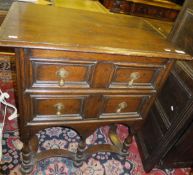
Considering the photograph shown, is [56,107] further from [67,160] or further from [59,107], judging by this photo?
[67,160]

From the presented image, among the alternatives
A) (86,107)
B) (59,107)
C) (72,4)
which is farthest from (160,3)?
(59,107)

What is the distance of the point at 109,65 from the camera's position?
3.23 ft

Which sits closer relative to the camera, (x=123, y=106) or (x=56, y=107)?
(x=56, y=107)

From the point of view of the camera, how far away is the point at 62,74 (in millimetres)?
938

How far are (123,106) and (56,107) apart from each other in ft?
1.32

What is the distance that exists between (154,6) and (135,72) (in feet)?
10.2

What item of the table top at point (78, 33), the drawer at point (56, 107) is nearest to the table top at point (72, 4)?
the table top at point (78, 33)

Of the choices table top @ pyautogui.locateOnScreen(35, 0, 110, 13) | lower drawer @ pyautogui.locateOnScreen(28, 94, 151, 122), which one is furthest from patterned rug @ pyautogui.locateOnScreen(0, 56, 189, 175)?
table top @ pyautogui.locateOnScreen(35, 0, 110, 13)

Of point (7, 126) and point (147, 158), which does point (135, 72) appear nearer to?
point (147, 158)

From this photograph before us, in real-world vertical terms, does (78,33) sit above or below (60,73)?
above

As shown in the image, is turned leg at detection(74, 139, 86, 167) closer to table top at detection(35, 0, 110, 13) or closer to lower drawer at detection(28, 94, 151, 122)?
lower drawer at detection(28, 94, 151, 122)

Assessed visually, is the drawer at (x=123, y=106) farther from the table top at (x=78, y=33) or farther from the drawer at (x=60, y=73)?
the table top at (x=78, y=33)

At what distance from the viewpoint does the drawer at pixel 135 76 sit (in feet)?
3.37

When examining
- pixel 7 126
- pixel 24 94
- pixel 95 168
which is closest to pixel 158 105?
pixel 95 168
